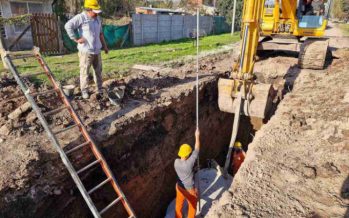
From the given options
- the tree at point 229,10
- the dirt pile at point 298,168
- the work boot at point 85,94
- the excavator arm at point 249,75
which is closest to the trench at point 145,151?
the work boot at point 85,94

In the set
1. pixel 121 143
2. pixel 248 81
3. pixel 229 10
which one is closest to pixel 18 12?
pixel 121 143

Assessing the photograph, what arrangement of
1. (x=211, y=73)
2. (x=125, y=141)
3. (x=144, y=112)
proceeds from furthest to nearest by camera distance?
(x=211, y=73) → (x=144, y=112) → (x=125, y=141)

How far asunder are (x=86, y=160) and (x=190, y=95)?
3543 mm

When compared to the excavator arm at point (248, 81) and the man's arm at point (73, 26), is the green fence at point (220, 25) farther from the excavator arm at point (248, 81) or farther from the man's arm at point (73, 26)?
the man's arm at point (73, 26)

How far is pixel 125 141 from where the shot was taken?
5.45 m

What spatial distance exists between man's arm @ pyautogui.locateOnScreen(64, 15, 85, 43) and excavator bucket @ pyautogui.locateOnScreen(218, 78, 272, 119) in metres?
3.25

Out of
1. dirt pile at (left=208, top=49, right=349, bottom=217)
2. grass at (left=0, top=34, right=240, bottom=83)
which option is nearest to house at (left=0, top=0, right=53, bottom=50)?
grass at (left=0, top=34, right=240, bottom=83)

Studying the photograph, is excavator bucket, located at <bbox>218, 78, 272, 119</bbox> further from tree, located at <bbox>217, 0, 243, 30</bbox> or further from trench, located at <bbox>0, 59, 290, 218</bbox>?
tree, located at <bbox>217, 0, 243, 30</bbox>

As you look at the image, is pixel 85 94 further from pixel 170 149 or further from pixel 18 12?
pixel 18 12

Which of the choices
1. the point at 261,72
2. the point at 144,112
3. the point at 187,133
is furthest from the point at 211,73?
the point at 144,112

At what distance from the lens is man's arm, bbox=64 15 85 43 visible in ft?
16.8

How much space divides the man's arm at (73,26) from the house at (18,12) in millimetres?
11888

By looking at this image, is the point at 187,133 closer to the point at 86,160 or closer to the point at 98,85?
the point at 98,85

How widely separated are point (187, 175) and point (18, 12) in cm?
1607
